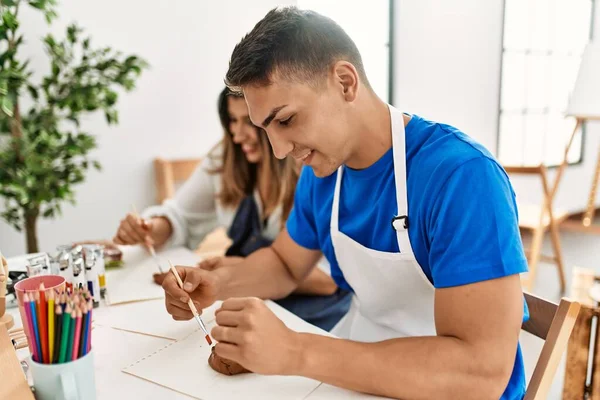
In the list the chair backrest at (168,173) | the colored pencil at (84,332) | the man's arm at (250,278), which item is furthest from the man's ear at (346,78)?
the chair backrest at (168,173)

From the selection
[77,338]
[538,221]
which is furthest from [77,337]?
[538,221]

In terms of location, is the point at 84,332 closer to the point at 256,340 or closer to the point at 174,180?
the point at 256,340

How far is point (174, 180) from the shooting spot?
2.96 metres

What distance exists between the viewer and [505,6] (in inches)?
153

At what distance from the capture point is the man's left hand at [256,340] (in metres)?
0.80

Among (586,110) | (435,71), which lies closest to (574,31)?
(435,71)

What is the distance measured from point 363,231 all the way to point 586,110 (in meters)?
2.50

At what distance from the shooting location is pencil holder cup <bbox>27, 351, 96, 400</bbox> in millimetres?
708

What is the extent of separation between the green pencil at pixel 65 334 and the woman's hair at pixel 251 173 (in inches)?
45.9

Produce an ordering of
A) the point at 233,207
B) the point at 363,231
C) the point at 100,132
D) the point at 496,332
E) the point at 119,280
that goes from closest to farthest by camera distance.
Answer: the point at 496,332 → the point at 363,231 → the point at 119,280 → the point at 233,207 → the point at 100,132

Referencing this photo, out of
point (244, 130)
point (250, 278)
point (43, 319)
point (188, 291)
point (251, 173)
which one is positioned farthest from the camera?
point (251, 173)

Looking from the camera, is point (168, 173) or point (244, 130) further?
point (168, 173)

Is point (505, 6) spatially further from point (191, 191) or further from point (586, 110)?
point (191, 191)

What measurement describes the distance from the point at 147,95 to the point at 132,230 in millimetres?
1442
